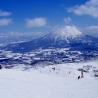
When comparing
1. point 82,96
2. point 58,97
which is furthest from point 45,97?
point 82,96

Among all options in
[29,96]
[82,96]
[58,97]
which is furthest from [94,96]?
[29,96]

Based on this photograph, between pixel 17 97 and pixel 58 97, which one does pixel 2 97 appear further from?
pixel 58 97

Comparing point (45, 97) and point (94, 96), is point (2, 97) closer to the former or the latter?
point (45, 97)

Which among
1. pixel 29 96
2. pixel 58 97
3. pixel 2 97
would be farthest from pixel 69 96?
pixel 2 97

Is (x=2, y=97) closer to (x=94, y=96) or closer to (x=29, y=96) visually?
(x=29, y=96)

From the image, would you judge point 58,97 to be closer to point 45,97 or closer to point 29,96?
point 45,97

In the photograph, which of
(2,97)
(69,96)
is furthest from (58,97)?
(2,97)
